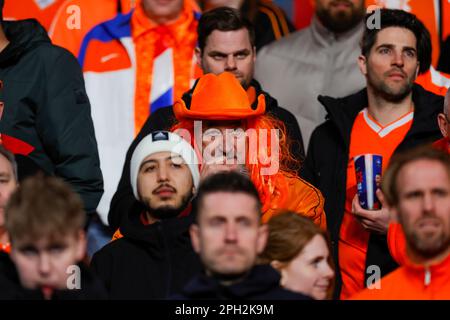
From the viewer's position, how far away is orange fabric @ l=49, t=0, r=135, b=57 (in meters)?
8.65

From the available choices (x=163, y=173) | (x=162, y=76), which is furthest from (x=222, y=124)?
(x=162, y=76)

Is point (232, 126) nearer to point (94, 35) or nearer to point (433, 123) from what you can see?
point (433, 123)

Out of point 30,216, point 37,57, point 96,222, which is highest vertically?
point 37,57

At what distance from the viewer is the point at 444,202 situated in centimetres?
591

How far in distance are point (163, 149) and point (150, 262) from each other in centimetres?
58

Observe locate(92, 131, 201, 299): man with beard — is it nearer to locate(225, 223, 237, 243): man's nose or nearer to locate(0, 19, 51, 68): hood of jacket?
locate(225, 223, 237, 243): man's nose

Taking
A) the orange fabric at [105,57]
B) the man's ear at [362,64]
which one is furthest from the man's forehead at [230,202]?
the orange fabric at [105,57]

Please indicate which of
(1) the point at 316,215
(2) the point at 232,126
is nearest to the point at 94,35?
(2) the point at 232,126

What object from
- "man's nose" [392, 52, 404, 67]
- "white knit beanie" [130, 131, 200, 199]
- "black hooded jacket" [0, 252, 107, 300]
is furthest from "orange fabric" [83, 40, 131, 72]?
"black hooded jacket" [0, 252, 107, 300]

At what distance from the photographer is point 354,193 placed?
7512 mm

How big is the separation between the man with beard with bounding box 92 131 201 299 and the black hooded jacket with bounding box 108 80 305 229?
0.98 ft

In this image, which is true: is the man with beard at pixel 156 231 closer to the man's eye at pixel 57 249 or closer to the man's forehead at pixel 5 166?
the man's forehead at pixel 5 166

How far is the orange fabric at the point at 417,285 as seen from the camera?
19.6 ft
